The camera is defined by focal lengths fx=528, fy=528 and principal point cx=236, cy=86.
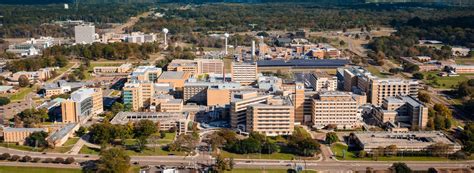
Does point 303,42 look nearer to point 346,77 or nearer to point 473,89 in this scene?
point 346,77

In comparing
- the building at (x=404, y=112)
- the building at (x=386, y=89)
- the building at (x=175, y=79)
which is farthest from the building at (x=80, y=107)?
the building at (x=386, y=89)

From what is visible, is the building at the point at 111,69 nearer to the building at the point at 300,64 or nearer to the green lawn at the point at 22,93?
the green lawn at the point at 22,93

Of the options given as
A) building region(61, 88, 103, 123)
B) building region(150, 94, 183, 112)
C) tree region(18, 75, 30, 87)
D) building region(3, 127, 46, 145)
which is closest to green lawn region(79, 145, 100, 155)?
building region(3, 127, 46, 145)

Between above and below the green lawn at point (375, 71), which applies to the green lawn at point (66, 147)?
below

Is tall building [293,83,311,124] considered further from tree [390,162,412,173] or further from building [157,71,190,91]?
building [157,71,190,91]

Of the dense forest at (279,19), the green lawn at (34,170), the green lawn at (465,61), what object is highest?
the dense forest at (279,19)
